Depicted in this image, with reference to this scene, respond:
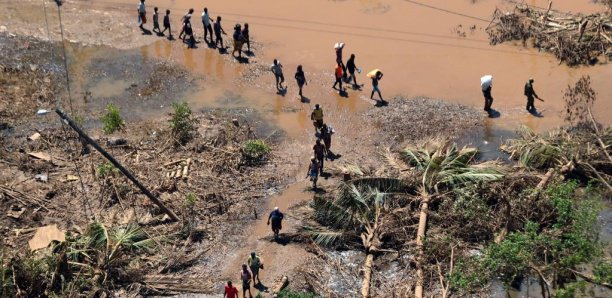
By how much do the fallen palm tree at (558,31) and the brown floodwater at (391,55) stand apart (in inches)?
12.3

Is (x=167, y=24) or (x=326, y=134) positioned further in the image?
(x=167, y=24)

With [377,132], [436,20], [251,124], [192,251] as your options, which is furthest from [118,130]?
[436,20]

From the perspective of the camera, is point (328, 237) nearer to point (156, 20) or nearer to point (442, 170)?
point (442, 170)

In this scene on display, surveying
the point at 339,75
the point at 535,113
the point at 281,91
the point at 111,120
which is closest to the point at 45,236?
the point at 111,120

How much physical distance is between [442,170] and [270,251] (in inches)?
156

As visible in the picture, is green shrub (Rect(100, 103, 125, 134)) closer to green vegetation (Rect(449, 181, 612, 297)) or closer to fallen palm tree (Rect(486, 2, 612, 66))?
green vegetation (Rect(449, 181, 612, 297))

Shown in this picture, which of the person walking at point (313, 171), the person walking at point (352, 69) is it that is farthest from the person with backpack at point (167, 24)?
the person walking at point (313, 171)

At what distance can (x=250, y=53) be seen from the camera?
21.4 meters

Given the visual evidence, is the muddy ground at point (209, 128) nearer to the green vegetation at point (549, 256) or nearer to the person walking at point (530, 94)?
the person walking at point (530, 94)

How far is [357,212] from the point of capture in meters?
14.3

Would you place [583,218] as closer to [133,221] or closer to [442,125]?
[442,125]

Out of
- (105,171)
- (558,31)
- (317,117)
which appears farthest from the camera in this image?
(558,31)

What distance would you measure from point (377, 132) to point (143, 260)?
6.83 m

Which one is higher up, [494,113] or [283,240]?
[494,113]
